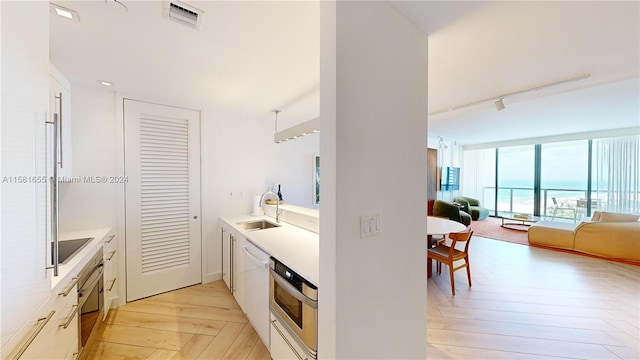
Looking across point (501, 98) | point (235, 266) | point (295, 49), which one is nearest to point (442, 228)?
point (501, 98)

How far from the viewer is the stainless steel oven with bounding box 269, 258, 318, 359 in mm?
1309

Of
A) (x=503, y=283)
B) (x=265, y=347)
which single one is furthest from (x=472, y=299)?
(x=265, y=347)

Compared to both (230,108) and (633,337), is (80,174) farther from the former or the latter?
(633,337)

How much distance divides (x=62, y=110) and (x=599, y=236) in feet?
24.2

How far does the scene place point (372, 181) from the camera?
1275 millimetres

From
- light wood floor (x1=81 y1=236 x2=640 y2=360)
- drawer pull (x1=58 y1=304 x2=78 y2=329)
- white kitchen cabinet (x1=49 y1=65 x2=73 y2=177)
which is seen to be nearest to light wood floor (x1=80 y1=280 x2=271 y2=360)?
light wood floor (x1=81 y1=236 x2=640 y2=360)

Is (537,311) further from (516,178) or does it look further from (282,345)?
(516,178)

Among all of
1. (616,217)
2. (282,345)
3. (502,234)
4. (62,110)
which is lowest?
(502,234)

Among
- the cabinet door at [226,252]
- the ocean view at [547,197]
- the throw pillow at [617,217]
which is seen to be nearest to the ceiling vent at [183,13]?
the cabinet door at [226,252]

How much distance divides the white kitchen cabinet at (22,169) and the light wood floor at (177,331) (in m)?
1.18

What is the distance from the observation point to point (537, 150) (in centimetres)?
684

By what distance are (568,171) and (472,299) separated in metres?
6.57

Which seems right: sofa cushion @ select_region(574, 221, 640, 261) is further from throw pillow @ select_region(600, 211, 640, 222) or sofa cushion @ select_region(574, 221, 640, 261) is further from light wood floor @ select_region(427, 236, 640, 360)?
throw pillow @ select_region(600, 211, 640, 222)

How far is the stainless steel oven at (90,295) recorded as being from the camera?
170 centimetres
